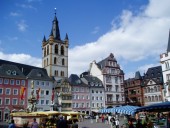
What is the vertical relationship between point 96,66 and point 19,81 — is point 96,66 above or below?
above

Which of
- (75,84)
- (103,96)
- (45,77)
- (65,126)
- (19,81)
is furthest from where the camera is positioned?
(103,96)

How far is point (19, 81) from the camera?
66312 mm

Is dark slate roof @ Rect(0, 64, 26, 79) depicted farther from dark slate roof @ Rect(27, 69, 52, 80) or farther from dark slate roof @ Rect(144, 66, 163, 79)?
dark slate roof @ Rect(144, 66, 163, 79)

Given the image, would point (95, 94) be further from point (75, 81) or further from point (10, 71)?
point (10, 71)

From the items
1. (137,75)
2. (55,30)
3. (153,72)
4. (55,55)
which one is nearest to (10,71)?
(55,55)

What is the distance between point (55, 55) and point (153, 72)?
33.9 m

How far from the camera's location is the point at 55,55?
85438 millimetres

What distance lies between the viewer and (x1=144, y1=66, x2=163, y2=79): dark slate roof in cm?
8056

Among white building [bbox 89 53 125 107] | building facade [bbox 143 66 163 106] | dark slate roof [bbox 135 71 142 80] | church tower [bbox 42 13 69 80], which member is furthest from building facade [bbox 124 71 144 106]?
church tower [bbox 42 13 69 80]

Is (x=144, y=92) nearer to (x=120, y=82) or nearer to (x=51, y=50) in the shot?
(x=120, y=82)

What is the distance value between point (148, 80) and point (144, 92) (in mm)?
4519

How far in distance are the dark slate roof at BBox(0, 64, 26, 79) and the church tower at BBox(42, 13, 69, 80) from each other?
14350 millimetres

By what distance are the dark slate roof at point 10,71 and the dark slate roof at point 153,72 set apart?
138 ft

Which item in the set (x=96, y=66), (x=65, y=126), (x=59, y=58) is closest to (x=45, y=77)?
(x=59, y=58)
